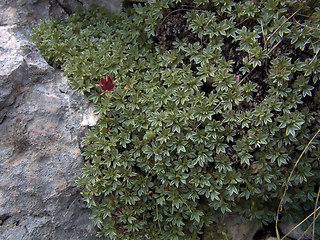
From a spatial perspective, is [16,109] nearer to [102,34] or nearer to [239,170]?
[102,34]

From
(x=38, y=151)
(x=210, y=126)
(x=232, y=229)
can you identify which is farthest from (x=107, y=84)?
(x=232, y=229)

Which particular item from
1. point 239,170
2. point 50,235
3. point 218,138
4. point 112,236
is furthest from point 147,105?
point 50,235

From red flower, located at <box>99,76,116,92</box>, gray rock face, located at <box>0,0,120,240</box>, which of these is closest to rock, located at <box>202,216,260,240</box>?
gray rock face, located at <box>0,0,120,240</box>

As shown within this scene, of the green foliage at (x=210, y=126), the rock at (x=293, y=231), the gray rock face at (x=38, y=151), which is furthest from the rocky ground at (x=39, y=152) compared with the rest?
the rock at (x=293, y=231)

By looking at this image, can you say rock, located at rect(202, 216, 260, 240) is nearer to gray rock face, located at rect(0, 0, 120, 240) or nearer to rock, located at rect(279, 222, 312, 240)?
rock, located at rect(279, 222, 312, 240)

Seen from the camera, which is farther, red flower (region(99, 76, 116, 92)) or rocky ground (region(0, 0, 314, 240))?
red flower (region(99, 76, 116, 92))

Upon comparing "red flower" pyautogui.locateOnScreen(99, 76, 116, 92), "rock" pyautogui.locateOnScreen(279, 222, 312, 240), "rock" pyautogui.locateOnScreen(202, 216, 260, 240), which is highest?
"red flower" pyautogui.locateOnScreen(99, 76, 116, 92)

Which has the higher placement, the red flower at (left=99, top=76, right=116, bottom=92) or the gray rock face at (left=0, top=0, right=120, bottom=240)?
the red flower at (left=99, top=76, right=116, bottom=92)

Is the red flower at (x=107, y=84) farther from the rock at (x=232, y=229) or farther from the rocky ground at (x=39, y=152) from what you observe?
the rock at (x=232, y=229)
